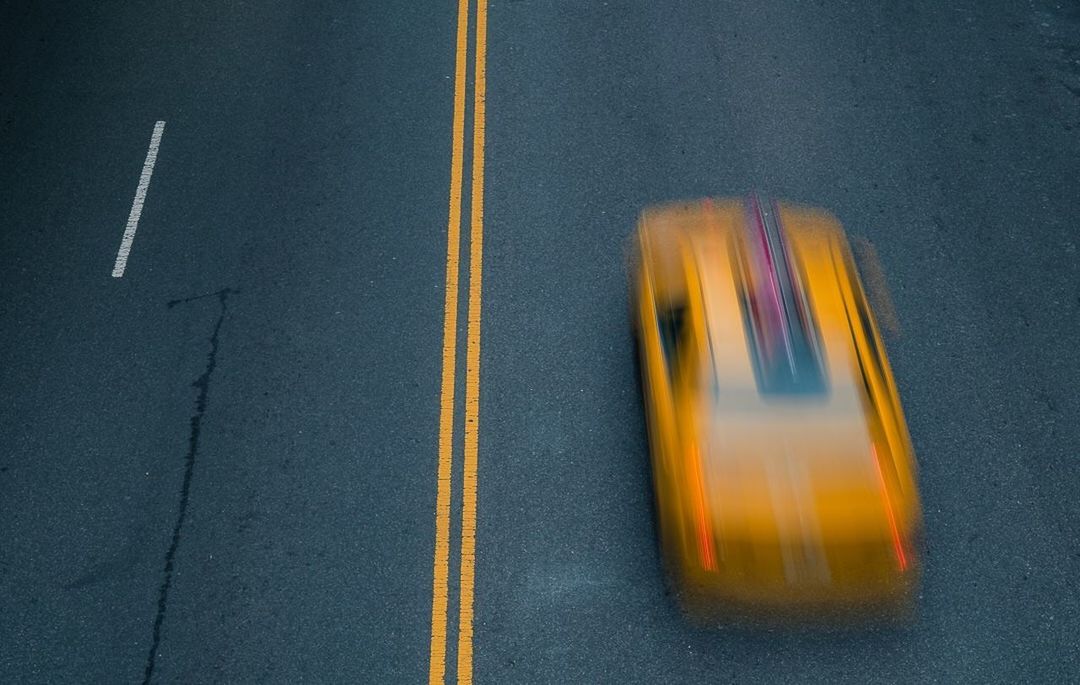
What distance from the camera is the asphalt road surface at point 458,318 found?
7.08 m

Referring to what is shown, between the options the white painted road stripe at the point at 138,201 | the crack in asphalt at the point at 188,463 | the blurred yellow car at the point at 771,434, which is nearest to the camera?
the blurred yellow car at the point at 771,434

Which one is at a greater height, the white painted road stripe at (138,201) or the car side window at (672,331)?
the white painted road stripe at (138,201)

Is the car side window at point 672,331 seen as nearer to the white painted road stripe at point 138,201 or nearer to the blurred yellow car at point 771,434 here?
the blurred yellow car at point 771,434

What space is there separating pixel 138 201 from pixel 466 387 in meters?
4.15

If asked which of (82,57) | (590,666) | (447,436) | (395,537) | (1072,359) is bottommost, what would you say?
(590,666)

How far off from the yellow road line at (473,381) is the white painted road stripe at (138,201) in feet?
11.1

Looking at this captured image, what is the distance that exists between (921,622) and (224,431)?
229 inches

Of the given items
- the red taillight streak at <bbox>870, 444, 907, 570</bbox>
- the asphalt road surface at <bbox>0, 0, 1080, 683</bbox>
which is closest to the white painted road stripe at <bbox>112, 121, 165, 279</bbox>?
Result: the asphalt road surface at <bbox>0, 0, 1080, 683</bbox>

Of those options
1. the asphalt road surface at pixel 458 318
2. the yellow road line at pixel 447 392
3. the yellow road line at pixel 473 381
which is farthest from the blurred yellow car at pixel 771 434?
the yellow road line at pixel 447 392

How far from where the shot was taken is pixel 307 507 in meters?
7.59

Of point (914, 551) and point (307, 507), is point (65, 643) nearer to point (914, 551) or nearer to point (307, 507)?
point (307, 507)

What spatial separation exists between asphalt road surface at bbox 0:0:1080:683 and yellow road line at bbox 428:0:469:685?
Answer: 0.04 meters

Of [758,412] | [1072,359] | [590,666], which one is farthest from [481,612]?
[1072,359]

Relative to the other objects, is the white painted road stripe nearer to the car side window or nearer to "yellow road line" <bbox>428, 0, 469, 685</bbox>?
"yellow road line" <bbox>428, 0, 469, 685</bbox>
